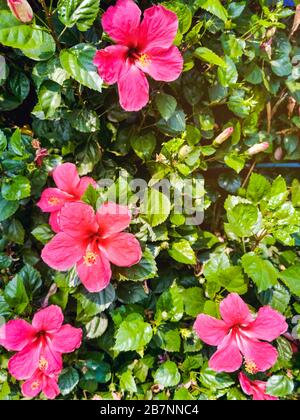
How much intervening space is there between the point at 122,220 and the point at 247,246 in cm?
56

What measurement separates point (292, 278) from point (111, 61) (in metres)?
0.87

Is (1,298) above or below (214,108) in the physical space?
below

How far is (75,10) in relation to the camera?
1048 millimetres

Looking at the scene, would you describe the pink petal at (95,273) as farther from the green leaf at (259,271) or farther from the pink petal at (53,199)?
the green leaf at (259,271)

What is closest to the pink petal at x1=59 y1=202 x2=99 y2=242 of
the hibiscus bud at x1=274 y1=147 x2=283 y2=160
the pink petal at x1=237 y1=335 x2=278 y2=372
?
the pink petal at x1=237 y1=335 x2=278 y2=372

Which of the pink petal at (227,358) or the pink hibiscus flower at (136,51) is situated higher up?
the pink hibiscus flower at (136,51)

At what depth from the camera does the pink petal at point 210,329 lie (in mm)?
1251

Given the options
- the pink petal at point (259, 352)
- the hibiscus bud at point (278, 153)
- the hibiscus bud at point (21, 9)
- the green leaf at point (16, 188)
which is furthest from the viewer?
the hibiscus bud at point (278, 153)

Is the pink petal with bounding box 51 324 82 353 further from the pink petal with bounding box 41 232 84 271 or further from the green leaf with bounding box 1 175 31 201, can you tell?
the green leaf with bounding box 1 175 31 201

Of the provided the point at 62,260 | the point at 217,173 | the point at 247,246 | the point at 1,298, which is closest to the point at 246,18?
the point at 217,173

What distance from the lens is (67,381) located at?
140 cm

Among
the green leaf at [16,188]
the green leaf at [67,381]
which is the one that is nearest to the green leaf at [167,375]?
the green leaf at [67,381]

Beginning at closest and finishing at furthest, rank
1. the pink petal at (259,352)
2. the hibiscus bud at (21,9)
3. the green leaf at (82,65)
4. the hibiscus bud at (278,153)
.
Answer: the hibiscus bud at (21,9) < the green leaf at (82,65) < the pink petal at (259,352) < the hibiscus bud at (278,153)

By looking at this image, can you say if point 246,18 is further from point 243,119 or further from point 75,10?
point 75,10
